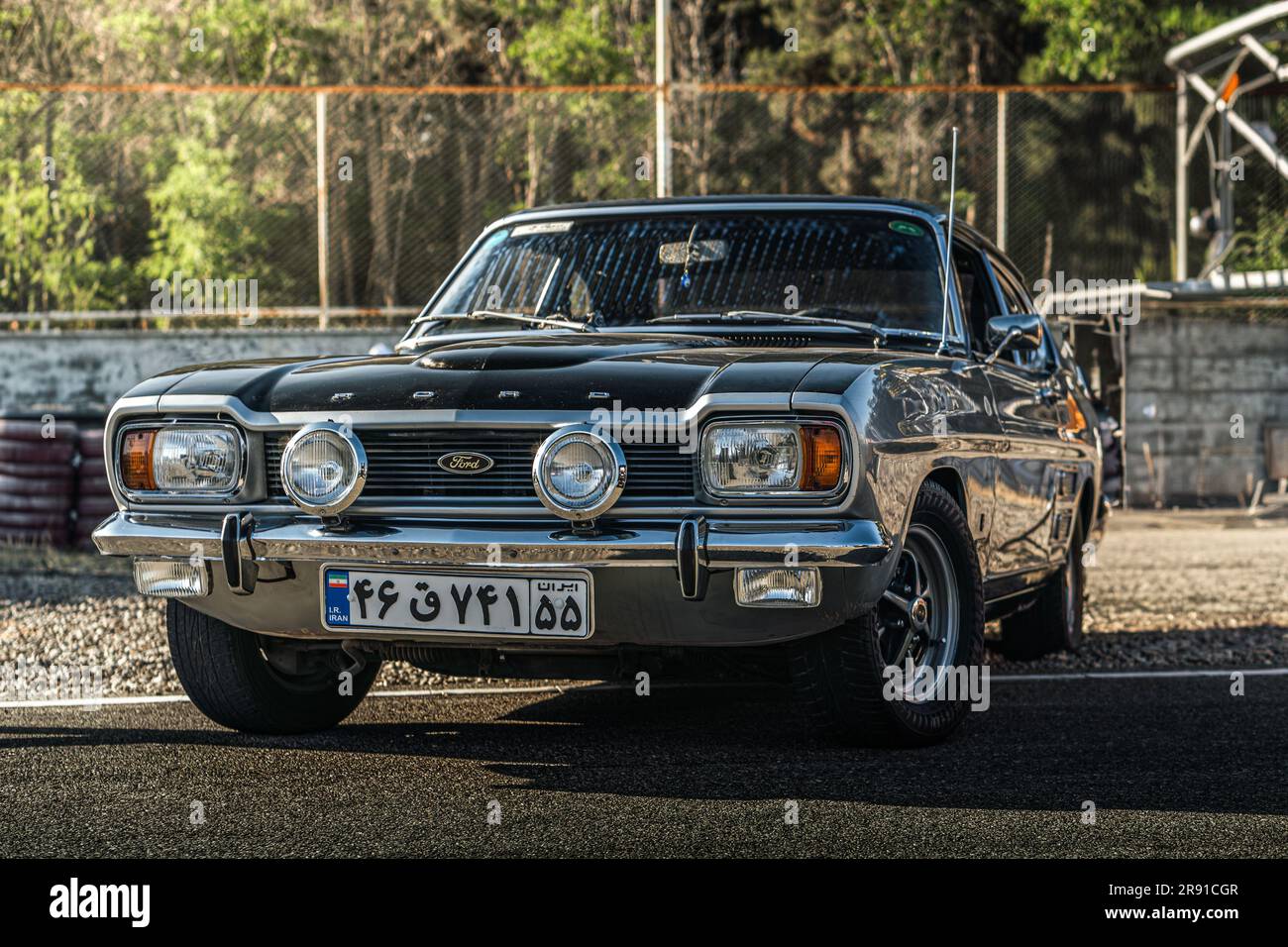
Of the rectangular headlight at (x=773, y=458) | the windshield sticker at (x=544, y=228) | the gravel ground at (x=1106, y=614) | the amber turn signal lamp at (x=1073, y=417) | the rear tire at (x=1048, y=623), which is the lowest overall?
the gravel ground at (x=1106, y=614)

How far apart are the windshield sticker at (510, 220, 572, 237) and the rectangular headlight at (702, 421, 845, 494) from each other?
1884 millimetres

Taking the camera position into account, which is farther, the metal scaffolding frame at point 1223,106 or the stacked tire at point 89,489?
the metal scaffolding frame at point 1223,106

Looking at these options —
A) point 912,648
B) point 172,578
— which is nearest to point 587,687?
point 912,648

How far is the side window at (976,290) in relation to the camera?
6102mm

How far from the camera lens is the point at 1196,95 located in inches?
806

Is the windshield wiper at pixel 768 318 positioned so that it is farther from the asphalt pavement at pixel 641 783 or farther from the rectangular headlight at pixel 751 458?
the asphalt pavement at pixel 641 783

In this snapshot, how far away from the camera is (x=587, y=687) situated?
613 centimetres

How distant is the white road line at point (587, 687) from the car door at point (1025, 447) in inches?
17.9

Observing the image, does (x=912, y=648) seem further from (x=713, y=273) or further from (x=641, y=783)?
(x=713, y=273)

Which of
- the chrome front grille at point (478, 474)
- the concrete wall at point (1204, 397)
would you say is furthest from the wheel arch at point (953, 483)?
the concrete wall at point (1204, 397)

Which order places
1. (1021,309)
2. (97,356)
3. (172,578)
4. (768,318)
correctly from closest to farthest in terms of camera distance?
(172,578) < (768,318) < (1021,309) < (97,356)

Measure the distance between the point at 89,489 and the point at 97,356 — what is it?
16.0 feet

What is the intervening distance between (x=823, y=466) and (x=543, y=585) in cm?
73
